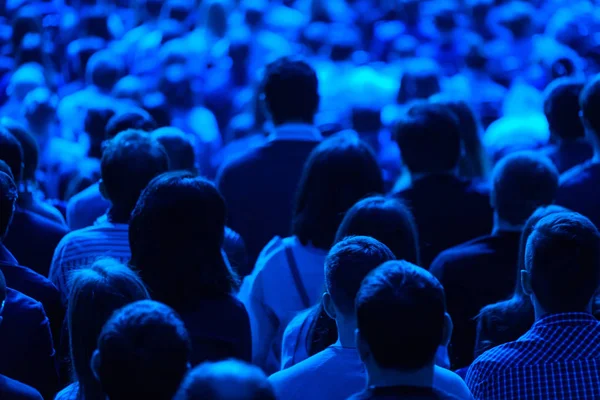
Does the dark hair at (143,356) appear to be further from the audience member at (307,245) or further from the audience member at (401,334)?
the audience member at (307,245)

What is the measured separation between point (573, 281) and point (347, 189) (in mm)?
1324

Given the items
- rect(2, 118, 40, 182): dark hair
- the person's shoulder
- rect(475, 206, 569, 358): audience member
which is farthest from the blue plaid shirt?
rect(2, 118, 40, 182): dark hair

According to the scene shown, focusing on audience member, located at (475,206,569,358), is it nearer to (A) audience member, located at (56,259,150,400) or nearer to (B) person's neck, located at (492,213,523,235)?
(B) person's neck, located at (492,213,523,235)

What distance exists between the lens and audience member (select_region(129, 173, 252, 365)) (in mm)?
3445

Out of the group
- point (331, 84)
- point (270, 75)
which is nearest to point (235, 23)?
point (331, 84)

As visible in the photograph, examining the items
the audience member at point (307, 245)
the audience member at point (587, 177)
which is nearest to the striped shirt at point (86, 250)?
the audience member at point (307, 245)

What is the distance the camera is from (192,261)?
3506 millimetres

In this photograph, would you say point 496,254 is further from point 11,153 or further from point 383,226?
point 11,153

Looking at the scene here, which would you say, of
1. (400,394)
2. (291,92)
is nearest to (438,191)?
(291,92)

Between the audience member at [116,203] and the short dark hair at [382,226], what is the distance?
97 centimetres

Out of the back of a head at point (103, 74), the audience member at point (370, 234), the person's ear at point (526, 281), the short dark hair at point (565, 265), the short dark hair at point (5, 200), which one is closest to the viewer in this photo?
the short dark hair at point (565, 265)

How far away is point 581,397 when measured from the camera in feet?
10.3

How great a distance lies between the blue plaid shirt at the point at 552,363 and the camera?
10.3ft

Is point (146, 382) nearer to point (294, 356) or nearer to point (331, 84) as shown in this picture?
point (294, 356)
